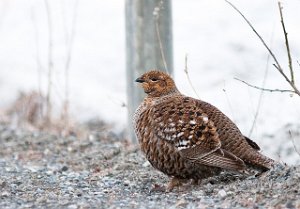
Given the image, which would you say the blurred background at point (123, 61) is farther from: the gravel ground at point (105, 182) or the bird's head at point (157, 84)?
the bird's head at point (157, 84)

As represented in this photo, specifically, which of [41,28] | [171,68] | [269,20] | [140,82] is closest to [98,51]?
[41,28]

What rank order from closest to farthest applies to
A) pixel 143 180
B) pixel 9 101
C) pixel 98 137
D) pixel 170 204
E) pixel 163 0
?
pixel 170 204
pixel 143 180
pixel 163 0
pixel 98 137
pixel 9 101

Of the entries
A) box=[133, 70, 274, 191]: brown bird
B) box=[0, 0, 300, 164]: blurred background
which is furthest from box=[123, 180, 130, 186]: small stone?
box=[0, 0, 300, 164]: blurred background

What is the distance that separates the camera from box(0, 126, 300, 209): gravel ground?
6.19m

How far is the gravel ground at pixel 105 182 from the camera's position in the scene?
6.19m

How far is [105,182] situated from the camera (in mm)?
7406

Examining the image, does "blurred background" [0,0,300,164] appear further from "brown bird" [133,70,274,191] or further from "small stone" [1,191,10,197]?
"small stone" [1,191,10,197]

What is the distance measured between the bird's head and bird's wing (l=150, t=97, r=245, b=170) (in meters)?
0.49

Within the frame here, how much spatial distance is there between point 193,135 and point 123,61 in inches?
248

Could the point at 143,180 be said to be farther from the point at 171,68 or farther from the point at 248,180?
the point at 171,68

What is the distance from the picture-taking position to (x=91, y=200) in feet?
21.1

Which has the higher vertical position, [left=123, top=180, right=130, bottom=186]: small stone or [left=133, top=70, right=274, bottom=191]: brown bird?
[left=133, top=70, right=274, bottom=191]: brown bird

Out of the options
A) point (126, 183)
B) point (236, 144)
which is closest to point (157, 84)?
point (126, 183)

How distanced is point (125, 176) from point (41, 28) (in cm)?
697
